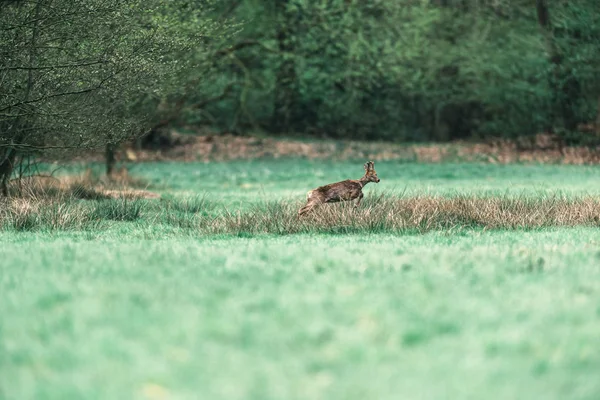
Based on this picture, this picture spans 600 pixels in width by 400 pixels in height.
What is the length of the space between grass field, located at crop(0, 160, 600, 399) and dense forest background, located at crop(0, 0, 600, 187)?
6.95 meters

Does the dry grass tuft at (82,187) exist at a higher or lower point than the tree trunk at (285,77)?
lower

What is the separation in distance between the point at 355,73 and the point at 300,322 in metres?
31.9

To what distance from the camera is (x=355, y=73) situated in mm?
36969

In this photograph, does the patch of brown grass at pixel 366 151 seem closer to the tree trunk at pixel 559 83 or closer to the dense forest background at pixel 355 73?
the tree trunk at pixel 559 83

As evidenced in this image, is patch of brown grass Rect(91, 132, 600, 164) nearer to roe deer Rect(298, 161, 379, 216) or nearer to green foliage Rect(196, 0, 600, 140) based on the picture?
green foliage Rect(196, 0, 600, 140)

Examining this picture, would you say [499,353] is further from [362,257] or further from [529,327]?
[362,257]

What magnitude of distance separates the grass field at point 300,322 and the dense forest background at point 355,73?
274 inches

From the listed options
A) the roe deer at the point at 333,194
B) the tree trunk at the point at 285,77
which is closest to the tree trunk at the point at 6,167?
the roe deer at the point at 333,194

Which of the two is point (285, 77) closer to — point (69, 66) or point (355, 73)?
point (355, 73)

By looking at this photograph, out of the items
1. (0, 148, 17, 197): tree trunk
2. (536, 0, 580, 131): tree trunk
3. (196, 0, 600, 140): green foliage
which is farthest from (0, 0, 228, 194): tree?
(536, 0, 580, 131): tree trunk

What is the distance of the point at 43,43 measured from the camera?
1370 centimetres

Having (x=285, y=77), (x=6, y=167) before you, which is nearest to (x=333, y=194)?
(x=6, y=167)

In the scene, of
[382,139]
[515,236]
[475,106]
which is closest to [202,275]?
[515,236]

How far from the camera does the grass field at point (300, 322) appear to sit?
466 cm
